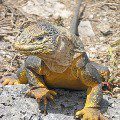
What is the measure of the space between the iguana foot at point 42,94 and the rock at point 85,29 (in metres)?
2.96

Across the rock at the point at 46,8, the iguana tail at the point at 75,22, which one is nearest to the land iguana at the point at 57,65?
the iguana tail at the point at 75,22

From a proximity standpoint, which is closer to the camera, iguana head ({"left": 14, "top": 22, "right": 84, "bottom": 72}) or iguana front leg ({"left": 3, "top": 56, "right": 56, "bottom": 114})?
iguana head ({"left": 14, "top": 22, "right": 84, "bottom": 72})

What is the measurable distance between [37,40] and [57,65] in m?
0.41

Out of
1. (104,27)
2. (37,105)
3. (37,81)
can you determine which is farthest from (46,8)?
(37,105)

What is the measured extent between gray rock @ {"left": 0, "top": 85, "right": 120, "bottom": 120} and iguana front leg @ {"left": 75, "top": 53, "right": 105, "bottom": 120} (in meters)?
0.21

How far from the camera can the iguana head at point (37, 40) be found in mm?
3555

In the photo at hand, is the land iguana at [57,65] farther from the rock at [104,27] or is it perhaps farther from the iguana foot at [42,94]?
the rock at [104,27]

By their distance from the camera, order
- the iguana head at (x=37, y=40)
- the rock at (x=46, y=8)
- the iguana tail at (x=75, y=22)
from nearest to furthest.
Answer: the iguana head at (x=37, y=40) → the iguana tail at (x=75, y=22) → the rock at (x=46, y=8)

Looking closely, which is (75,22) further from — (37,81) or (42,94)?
(42,94)

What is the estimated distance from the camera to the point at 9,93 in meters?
4.38

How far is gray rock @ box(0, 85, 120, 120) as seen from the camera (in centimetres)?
404

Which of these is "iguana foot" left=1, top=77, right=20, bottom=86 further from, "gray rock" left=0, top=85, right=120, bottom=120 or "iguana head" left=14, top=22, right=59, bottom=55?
"iguana head" left=14, top=22, right=59, bottom=55

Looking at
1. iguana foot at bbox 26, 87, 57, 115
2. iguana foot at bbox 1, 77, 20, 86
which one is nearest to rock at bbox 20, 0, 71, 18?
iguana foot at bbox 1, 77, 20, 86

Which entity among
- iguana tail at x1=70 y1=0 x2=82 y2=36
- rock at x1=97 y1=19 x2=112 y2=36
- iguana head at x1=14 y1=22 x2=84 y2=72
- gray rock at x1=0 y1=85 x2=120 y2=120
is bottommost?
rock at x1=97 y1=19 x2=112 y2=36
